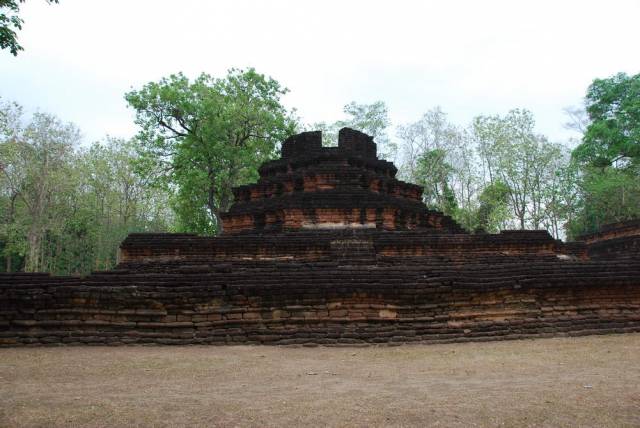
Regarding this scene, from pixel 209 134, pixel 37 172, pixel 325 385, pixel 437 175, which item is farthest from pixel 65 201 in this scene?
pixel 325 385

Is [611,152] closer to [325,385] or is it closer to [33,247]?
[325,385]

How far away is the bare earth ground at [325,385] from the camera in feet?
11.8

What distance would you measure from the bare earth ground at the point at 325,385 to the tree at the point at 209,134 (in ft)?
52.6

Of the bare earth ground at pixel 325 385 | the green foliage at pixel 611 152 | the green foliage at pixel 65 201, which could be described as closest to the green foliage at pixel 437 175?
the green foliage at pixel 611 152

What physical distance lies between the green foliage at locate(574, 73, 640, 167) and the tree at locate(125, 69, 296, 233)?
16.9 metres

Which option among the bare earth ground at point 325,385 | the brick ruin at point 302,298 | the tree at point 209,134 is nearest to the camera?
the bare earth ground at point 325,385

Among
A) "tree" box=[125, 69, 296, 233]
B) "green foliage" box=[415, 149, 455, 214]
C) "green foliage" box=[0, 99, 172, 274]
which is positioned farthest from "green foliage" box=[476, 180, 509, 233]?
"green foliage" box=[0, 99, 172, 274]

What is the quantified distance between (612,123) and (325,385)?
2703 cm

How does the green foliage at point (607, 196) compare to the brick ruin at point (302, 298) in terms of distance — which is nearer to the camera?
the brick ruin at point (302, 298)

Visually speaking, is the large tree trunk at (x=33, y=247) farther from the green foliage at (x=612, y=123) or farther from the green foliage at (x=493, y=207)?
the green foliage at (x=612, y=123)

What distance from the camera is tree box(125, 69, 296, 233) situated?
861 inches

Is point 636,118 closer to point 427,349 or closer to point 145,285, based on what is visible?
point 427,349

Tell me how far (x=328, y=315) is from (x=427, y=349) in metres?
1.71

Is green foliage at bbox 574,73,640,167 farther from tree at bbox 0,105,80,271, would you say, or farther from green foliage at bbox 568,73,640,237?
tree at bbox 0,105,80,271
